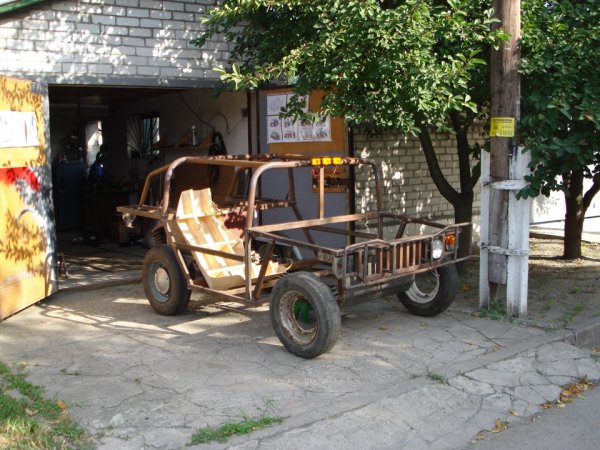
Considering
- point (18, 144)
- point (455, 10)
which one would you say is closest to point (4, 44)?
point (18, 144)

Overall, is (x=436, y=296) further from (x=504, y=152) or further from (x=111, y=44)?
(x=111, y=44)

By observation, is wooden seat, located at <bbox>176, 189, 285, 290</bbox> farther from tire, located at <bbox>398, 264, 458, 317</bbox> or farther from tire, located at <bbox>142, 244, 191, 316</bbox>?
tire, located at <bbox>398, 264, 458, 317</bbox>

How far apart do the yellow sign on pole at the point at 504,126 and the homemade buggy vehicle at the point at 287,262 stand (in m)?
1.04

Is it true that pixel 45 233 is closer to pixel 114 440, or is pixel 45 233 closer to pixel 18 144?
pixel 18 144

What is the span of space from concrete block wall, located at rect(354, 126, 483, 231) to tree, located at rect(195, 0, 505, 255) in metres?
1.92

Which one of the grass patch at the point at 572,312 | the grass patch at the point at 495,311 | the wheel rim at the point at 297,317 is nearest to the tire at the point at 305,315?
the wheel rim at the point at 297,317

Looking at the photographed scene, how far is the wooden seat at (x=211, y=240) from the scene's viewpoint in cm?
689

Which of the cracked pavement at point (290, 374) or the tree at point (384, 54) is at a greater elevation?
the tree at point (384, 54)

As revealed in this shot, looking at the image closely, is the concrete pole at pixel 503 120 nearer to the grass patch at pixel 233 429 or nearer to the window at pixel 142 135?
the grass patch at pixel 233 429

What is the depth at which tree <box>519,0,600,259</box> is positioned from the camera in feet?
21.0

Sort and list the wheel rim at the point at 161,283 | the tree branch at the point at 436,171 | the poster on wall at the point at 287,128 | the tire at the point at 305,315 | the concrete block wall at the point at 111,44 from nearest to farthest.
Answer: the tire at the point at 305,315 → the wheel rim at the point at 161,283 → the concrete block wall at the point at 111,44 → the tree branch at the point at 436,171 → the poster on wall at the point at 287,128

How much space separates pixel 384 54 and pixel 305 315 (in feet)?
8.94

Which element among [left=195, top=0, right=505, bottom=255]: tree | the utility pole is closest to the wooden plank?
the utility pole

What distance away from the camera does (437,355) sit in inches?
238
